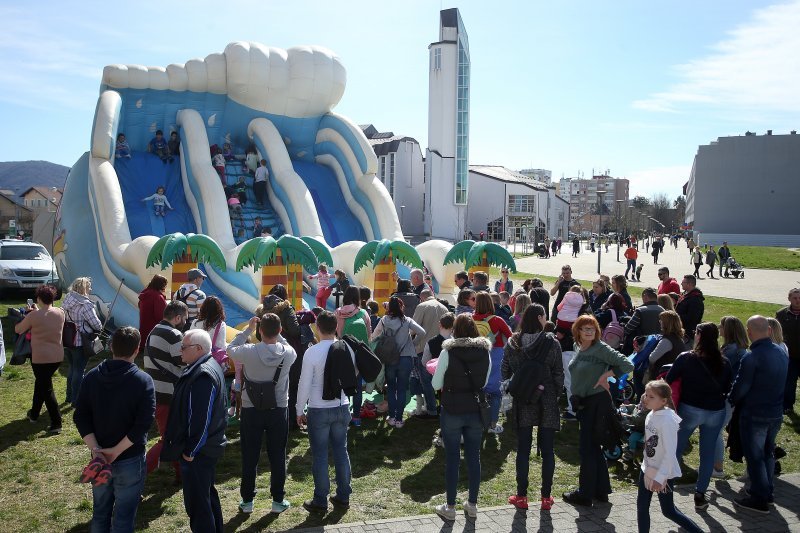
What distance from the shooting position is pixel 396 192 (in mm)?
43156

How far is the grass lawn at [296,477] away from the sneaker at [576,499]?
25 cm

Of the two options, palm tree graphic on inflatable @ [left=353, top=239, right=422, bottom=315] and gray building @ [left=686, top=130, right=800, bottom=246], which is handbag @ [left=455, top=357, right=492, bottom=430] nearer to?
palm tree graphic on inflatable @ [left=353, top=239, right=422, bottom=315]

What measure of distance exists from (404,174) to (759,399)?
39713 millimetres

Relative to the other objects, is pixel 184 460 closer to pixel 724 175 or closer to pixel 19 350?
pixel 19 350

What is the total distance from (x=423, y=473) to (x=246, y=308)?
752 cm

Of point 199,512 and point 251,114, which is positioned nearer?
point 199,512

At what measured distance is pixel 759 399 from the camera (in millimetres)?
5148

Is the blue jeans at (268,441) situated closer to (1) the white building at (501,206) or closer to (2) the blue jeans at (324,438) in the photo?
(2) the blue jeans at (324,438)

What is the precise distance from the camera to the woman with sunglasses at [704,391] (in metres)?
5.08

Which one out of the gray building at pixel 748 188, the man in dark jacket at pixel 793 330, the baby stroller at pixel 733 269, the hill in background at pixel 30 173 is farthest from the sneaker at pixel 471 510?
the hill in background at pixel 30 173

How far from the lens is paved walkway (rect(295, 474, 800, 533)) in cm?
471

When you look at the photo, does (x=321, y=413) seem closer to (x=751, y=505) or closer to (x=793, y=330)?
(x=751, y=505)

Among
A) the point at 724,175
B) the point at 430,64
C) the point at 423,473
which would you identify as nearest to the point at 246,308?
the point at 423,473

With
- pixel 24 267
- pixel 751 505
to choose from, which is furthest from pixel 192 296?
pixel 24 267
